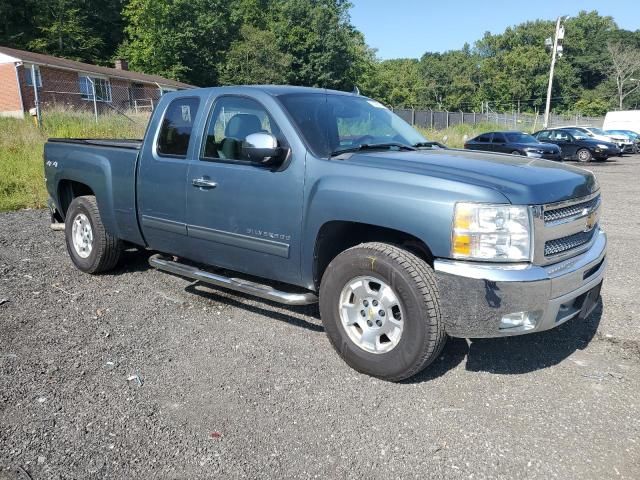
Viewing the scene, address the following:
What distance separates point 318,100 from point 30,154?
10.3 metres

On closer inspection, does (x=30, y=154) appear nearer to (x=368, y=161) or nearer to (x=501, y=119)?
(x=368, y=161)

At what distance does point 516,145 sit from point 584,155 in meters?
5.65

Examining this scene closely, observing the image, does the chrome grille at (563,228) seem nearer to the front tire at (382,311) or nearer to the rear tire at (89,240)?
the front tire at (382,311)

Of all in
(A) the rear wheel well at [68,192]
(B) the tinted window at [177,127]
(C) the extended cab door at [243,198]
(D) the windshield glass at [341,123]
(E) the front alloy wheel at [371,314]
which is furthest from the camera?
(A) the rear wheel well at [68,192]

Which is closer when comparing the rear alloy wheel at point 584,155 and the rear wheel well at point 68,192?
the rear wheel well at point 68,192

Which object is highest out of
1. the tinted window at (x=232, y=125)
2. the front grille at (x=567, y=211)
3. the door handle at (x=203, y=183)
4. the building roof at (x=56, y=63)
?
the building roof at (x=56, y=63)

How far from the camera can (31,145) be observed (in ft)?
42.4

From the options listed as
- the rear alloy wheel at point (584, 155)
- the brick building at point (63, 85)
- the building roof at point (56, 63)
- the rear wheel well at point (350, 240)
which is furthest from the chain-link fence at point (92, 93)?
the rear wheel well at point (350, 240)

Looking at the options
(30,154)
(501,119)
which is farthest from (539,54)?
(30,154)

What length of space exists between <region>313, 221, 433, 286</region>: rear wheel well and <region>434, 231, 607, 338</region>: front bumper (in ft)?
1.33

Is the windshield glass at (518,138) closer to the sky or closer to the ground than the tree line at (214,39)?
closer to the ground

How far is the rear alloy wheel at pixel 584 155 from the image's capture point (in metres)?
24.3

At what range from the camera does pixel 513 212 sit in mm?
3047

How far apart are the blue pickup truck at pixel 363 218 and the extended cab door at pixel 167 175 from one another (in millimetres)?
15
